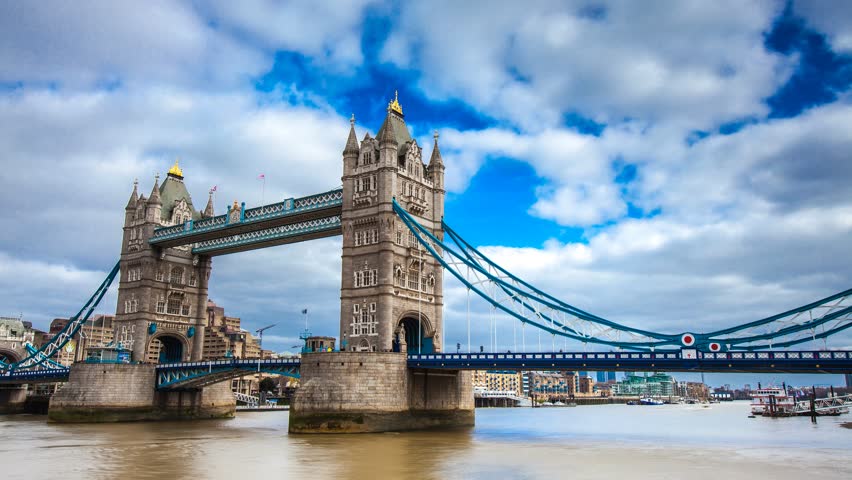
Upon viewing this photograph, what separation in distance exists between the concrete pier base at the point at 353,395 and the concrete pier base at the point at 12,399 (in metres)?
62.5

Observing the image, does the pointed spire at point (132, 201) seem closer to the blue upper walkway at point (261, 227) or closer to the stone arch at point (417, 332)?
the blue upper walkway at point (261, 227)

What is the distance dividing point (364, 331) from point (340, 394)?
26.6 feet

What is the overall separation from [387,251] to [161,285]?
3236 centimetres

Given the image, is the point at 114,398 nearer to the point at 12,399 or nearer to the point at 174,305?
the point at 174,305

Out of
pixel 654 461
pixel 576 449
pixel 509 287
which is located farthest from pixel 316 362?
pixel 654 461

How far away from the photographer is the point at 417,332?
6003cm

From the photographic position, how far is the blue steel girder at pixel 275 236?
6234 cm

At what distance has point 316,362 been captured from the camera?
162 feet

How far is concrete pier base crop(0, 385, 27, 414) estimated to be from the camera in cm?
9075

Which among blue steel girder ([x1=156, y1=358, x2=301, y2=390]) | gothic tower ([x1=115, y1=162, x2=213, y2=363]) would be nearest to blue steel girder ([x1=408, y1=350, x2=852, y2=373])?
blue steel girder ([x1=156, y1=358, x2=301, y2=390])

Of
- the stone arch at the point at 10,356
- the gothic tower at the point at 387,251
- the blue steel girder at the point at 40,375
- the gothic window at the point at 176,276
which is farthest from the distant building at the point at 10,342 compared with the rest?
the gothic tower at the point at 387,251

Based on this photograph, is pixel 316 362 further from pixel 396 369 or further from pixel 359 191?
pixel 359 191

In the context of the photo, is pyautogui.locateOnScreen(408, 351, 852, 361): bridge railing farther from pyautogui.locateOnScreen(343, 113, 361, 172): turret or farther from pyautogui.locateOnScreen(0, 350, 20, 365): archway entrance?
pyautogui.locateOnScreen(0, 350, 20, 365): archway entrance

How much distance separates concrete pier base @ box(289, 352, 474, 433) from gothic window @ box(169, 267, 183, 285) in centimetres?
3233
